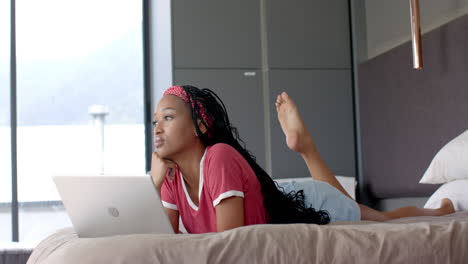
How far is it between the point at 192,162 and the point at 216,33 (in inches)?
96.2

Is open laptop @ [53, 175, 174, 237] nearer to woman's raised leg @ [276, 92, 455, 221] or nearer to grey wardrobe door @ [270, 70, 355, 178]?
woman's raised leg @ [276, 92, 455, 221]

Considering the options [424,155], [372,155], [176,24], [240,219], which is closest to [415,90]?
[424,155]

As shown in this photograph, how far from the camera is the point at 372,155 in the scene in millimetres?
4090

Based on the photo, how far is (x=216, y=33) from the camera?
166 inches

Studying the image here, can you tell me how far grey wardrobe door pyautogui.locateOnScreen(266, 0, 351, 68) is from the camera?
4281 mm

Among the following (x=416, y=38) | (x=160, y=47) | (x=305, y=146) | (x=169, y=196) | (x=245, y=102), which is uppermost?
(x=160, y=47)

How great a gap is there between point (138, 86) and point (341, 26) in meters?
1.47

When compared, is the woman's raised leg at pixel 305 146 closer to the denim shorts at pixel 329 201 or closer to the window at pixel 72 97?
the denim shorts at pixel 329 201

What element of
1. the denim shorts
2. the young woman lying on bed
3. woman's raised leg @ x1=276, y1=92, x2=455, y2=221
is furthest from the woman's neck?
woman's raised leg @ x1=276, y1=92, x2=455, y2=221

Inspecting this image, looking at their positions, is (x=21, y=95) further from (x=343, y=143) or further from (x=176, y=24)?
(x=343, y=143)

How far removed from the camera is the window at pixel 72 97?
450 centimetres

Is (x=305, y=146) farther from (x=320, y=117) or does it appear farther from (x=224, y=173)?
(x=320, y=117)

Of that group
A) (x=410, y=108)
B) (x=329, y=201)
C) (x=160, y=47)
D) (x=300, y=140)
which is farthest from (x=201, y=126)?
(x=160, y=47)

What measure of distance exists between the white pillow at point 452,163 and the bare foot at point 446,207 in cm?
15
